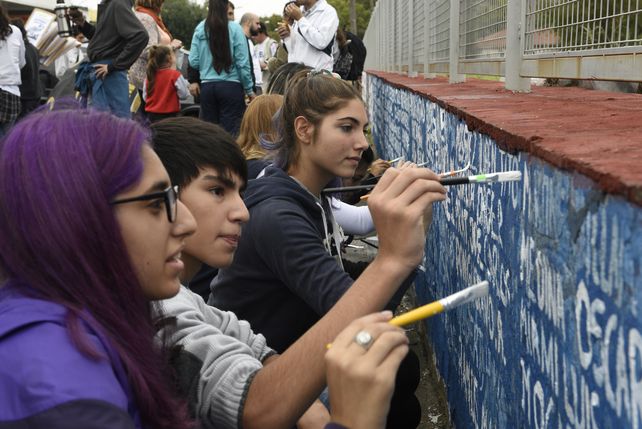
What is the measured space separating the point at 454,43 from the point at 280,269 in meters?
2.88

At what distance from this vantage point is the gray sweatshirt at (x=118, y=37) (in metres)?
7.07

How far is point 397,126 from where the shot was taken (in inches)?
257

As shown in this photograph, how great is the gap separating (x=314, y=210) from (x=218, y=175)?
0.58 m

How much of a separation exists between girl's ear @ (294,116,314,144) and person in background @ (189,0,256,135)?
5067mm

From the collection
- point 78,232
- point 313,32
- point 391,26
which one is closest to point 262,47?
point 391,26

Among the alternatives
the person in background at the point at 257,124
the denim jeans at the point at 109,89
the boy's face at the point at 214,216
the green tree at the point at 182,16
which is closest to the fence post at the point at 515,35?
the person in background at the point at 257,124

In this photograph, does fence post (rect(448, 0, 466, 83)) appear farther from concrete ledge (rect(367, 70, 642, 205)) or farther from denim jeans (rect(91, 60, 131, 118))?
denim jeans (rect(91, 60, 131, 118))

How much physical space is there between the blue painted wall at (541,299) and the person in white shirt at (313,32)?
12.7 ft

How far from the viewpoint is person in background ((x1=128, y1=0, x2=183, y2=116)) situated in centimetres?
849

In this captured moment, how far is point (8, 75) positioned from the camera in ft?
23.8

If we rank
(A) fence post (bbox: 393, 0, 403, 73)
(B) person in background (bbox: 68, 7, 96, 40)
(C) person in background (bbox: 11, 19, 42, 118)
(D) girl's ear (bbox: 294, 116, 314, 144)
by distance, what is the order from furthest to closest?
(A) fence post (bbox: 393, 0, 403, 73) < (B) person in background (bbox: 68, 7, 96, 40) < (C) person in background (bbox: 11, 19, 42, 118) < (D) girl's ear (bbox: 294, 116, 314, 144)

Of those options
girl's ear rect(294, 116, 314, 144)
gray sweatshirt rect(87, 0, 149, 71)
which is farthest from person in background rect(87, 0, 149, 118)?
girl's ear rect(294, 116, 314, 144)

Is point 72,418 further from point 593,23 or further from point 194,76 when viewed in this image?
point 194,76

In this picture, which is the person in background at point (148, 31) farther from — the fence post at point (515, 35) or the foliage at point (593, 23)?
the foliage at point (593, 23)
